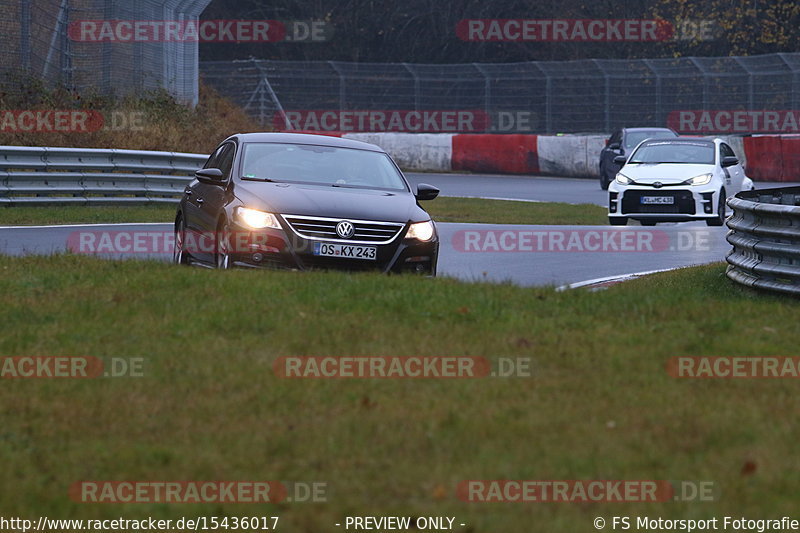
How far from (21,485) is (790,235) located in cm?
690

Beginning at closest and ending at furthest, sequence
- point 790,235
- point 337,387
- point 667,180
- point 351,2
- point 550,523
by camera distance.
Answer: point 550,523 → point 337,387 → point 790,235 → point 667,180 → point 351,2

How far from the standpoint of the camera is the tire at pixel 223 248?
10805mm

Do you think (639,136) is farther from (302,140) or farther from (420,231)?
(420,231)

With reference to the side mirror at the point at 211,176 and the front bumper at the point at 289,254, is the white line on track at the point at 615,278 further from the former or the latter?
the side mirror at the point at 211,176

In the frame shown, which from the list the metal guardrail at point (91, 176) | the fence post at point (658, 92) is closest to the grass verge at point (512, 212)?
the metal guardrail at point (91, 176)

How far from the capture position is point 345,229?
10.7m

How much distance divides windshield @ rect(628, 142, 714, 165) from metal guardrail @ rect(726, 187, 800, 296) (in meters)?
10.7

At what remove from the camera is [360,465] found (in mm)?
5426

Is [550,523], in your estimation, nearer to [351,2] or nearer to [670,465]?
[670,465]

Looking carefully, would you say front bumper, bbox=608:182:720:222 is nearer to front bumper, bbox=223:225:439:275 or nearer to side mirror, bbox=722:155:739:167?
side mirror, bbox=722:155:739:167

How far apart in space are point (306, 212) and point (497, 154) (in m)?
30.2

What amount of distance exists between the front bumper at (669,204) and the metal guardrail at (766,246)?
30.8ft

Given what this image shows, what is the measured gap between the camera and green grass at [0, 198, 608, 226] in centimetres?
2028

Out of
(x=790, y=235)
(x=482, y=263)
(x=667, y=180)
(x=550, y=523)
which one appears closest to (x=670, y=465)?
(x=550, y=523)
